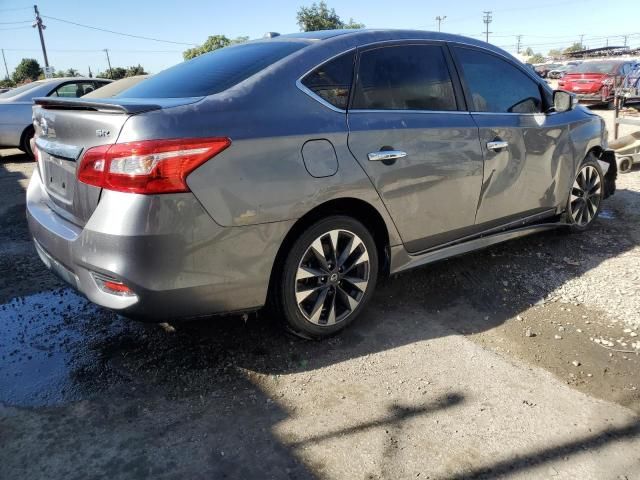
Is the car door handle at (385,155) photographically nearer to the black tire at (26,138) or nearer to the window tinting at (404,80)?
the window tinting at (404,80)

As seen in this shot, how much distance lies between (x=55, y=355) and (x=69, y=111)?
52.3 inches

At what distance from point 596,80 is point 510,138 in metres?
17.2

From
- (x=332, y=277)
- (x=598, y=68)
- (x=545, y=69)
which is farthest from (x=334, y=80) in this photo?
(x=545, y=69)

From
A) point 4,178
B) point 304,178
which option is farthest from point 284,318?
point 4,178

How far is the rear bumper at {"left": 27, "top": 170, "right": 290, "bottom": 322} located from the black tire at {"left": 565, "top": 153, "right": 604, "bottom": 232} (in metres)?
3.03

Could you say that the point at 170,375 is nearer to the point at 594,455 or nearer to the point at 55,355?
the point at 55,355

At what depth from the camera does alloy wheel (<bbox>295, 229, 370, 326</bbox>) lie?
2.84 metres

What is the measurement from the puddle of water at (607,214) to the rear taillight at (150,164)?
4535 mm

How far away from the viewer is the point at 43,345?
9.87 ft

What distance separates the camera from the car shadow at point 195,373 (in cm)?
215

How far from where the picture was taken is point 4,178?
801 cm

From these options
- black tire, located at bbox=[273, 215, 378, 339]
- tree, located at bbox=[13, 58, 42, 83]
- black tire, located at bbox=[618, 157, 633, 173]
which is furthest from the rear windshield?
tree, located at bbox=[13, 58, 42, 83]

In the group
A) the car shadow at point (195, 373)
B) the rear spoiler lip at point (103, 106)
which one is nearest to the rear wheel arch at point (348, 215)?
the car shadow at point (195, 373)

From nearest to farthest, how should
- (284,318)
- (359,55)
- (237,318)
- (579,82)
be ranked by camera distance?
(284,318)
(359,55)
(237,318)
(579,82)
